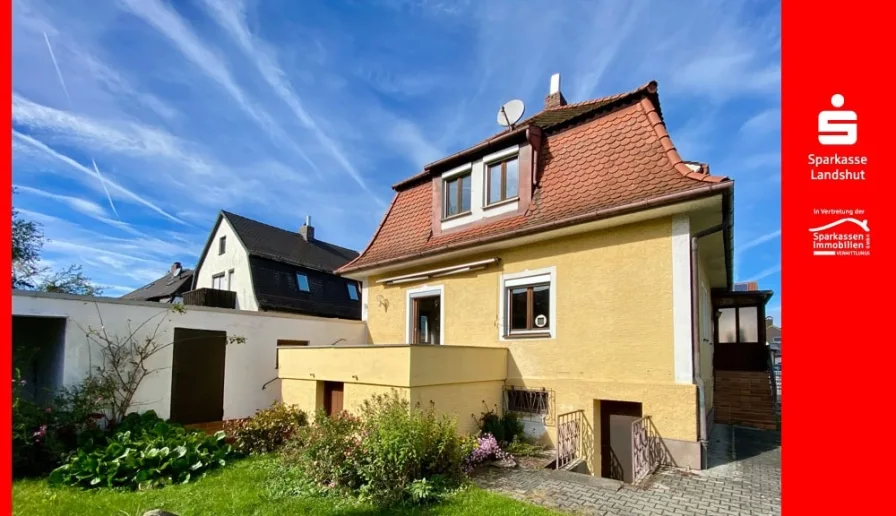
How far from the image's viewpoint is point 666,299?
305 inches

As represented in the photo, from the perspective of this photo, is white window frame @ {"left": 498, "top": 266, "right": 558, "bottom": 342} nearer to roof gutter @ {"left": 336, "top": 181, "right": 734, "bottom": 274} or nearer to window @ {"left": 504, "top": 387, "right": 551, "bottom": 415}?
roof gutter @ {"left": 336, "top": 181, "right": 734, "bottom": 274}

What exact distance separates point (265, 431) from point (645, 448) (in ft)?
23.2

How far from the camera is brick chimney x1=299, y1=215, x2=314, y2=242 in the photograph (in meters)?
25.5

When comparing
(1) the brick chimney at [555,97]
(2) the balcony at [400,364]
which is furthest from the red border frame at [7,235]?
(1) the brick chimney at [555,97]

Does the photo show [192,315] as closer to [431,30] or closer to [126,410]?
[126,410]

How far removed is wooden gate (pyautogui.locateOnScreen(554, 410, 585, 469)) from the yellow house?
0.10 ft

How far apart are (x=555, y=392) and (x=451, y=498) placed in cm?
377

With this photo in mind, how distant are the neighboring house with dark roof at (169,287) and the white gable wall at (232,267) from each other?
195 centimetres

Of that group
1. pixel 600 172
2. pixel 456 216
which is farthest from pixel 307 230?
pixel 600 172

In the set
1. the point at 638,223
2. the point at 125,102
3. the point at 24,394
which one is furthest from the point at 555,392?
the point at 24,394

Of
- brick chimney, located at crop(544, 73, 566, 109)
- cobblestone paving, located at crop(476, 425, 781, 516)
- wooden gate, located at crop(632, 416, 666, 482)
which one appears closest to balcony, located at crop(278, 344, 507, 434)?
cobblestone paving, located at crop(476, 425, 781, 516)

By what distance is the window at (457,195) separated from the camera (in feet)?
37.4

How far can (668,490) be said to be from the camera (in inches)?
245
